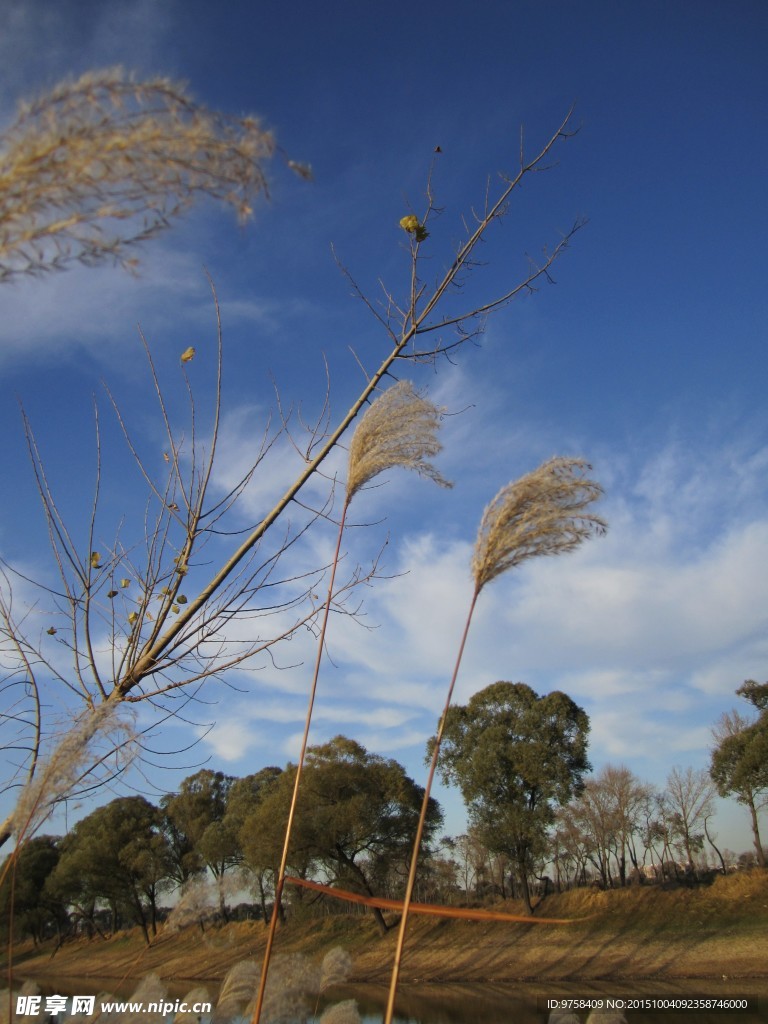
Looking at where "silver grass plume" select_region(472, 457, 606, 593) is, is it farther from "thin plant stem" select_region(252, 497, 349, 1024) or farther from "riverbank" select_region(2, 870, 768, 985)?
"riverbank" select_region(2, 870, 768, 985)

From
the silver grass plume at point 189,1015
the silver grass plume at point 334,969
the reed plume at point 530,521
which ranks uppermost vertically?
the reed plume at point 530,521

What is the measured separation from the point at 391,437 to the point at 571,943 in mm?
24211

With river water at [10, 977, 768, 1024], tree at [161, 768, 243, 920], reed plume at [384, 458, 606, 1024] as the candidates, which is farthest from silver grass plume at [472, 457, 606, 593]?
tree at [161, 768, 243, 920]

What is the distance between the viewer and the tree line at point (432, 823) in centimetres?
2381

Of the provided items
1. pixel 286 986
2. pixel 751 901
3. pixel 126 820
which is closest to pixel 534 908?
pixel 751 901

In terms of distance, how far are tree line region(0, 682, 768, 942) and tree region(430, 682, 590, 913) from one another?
5 cm

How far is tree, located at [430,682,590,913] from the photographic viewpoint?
930 inches

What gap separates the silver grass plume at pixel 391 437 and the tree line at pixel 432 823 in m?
19.0

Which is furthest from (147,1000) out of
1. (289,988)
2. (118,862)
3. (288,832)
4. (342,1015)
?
(118,862)

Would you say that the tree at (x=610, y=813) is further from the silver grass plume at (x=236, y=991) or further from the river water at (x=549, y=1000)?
the silver grass plume at (x=236, y=991)

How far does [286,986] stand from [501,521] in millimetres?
3203

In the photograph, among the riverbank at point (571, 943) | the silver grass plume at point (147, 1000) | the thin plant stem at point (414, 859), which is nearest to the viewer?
the thin plant stem at point (414, 859)

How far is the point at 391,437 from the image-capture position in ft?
8.52

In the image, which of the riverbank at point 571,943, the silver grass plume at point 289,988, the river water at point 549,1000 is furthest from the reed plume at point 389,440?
the riverbank at point 571,943
